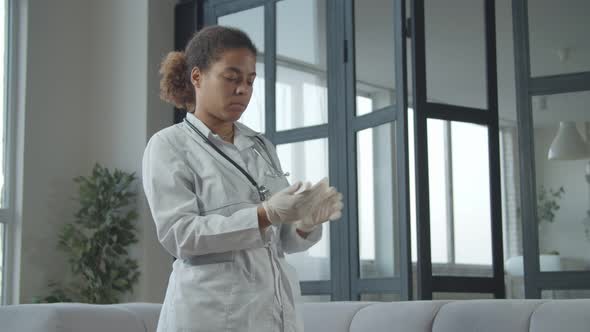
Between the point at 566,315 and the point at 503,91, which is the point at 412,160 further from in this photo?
the point at 503,91

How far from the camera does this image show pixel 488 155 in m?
4.50

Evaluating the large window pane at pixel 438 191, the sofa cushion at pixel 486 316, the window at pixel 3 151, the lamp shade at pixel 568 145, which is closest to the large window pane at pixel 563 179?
the lamp shade at pixel 568 145

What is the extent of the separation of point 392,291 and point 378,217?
384 millimetres

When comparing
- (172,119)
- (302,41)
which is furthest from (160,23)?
(302,41)

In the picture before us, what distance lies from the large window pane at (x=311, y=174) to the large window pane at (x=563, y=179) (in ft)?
3.73

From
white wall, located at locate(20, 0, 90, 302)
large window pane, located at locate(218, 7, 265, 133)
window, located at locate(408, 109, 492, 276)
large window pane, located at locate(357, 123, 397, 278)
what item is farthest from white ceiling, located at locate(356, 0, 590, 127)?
white wall, located at locate(20, 0, 90, 302)

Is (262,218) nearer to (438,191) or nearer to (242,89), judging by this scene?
(242,89)

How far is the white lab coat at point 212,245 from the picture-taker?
62.8 inches

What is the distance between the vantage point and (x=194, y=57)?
1.85 metres

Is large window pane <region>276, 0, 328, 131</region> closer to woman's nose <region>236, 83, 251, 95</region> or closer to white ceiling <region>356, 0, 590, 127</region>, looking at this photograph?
white ceiling <region>356, 0, 590, 127</region>

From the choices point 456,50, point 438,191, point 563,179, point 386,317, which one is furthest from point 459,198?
point 386,317

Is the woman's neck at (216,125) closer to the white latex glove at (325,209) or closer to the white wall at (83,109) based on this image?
the white latex glove at (325,209)

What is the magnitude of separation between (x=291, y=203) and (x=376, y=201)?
296 cm

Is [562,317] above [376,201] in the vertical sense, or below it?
below
